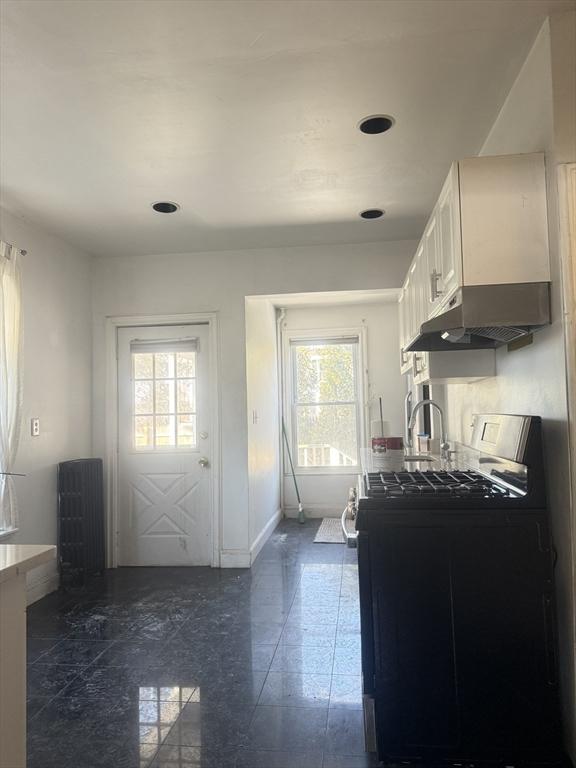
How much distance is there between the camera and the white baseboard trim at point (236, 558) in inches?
163

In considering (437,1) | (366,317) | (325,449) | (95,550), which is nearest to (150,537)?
(95,550)

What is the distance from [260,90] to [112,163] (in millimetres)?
1026

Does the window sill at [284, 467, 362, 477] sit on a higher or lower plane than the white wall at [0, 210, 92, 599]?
lower

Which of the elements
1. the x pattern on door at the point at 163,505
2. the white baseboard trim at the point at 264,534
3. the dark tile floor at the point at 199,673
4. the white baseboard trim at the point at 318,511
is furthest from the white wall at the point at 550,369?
the white baseboard trim at the point at 318,511

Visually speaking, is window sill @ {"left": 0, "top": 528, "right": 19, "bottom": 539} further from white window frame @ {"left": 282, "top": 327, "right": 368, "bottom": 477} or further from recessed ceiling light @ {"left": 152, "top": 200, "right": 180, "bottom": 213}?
white window frame @ {"left": 282, "top": 327, "right": 368, "bottom": 477}

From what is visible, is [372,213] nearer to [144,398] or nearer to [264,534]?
[144,398]

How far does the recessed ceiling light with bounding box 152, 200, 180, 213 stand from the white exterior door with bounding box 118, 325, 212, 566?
3.67 feet

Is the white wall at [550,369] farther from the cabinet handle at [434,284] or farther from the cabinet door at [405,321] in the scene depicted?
the cabinet door at [405,321]

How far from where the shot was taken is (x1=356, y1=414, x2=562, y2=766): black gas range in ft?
5.74

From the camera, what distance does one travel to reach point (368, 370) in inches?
230

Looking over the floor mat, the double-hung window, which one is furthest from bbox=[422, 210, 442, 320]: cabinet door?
the double-hung window

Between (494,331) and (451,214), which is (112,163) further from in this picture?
(494,331)

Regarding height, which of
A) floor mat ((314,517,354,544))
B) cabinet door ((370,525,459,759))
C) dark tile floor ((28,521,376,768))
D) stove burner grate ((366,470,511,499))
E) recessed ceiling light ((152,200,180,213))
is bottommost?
dark tile floor ((28,521,376,768))

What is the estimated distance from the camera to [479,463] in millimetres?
2471
